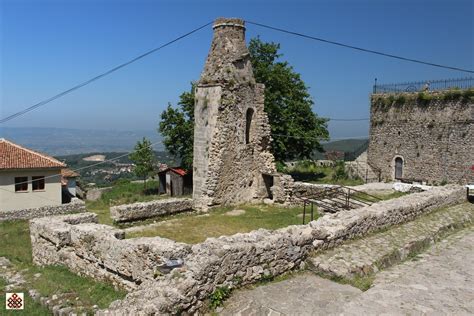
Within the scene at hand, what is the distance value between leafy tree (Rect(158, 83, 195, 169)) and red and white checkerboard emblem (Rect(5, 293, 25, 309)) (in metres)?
24.8

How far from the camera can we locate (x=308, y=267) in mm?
8516

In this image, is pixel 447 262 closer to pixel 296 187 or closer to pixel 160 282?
pixel 160 282

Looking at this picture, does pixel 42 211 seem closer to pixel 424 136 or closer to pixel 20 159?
pixel 20 159

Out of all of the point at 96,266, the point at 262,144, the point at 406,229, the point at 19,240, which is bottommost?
the point at 19,240

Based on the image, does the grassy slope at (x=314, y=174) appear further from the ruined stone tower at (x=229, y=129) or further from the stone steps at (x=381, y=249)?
the stone steps at (x=381, y=249)

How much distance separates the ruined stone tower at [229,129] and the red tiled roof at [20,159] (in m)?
15.5

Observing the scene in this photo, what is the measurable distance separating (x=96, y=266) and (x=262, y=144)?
37.1ft

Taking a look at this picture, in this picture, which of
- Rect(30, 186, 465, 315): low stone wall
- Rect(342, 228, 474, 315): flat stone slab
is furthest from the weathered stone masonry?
Rect(342, 228, 474, 315): flat stone slab

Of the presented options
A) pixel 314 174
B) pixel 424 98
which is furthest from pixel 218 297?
pixel 314 174

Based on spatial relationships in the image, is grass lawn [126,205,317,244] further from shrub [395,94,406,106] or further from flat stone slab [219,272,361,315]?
shrub [395,94,406,106]

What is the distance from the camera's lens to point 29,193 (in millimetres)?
29000

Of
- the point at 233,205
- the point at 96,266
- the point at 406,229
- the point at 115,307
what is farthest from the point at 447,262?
the point at 233,205

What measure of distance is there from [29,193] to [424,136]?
28.4m

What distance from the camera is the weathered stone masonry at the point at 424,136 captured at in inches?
1145
